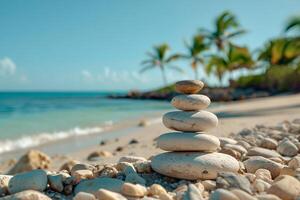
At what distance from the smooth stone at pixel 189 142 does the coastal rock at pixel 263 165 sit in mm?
763

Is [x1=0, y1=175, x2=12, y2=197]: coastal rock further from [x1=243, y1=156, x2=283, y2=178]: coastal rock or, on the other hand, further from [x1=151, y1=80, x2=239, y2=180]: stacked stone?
[x1=243, y1=156, x2=283, y2=178]: coastal rock

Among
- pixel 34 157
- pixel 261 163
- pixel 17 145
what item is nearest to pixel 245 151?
pixel 261 163

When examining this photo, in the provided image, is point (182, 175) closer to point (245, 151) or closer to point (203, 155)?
point (203, 155)

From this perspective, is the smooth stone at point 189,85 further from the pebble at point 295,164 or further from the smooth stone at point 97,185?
the pebble at point 295,164

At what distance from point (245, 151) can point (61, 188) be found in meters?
3.43

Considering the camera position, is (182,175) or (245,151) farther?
(245,151)

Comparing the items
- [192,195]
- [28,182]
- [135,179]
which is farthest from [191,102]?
[28,182]

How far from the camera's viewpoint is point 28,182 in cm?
439

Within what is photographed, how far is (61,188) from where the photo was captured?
449 centimetres

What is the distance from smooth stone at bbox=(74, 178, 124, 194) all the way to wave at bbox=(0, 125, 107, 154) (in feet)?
29.3

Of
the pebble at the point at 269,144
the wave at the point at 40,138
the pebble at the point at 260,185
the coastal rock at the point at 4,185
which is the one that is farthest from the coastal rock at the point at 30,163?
the pebble at the point at 260,185

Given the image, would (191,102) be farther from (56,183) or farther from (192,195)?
(56,183)

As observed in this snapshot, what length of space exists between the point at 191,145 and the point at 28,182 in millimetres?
2131

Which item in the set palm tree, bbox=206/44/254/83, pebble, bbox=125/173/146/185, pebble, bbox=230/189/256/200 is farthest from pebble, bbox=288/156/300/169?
palm tree, bbox=206/44/254/83
